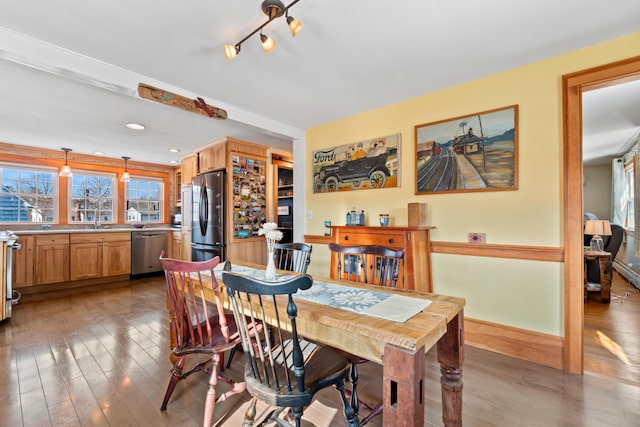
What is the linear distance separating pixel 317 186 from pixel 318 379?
2691 mm

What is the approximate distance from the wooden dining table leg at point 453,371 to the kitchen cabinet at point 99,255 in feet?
18.2

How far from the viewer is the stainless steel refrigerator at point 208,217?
411cm

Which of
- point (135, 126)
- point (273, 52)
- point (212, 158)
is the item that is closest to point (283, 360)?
point (273, 52)

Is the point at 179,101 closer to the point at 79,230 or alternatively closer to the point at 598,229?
the point at 79,230

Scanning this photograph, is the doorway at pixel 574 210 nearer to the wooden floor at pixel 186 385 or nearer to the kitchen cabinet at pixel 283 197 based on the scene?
the wooden floor at pixel 186 385

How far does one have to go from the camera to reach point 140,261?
17.0ft

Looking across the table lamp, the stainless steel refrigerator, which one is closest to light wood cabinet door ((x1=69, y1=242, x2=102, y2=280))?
the stainless steel refrigerator

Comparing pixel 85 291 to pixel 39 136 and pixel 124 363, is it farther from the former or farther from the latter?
pixel 124 363

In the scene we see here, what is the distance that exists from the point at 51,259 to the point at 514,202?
6198 mm

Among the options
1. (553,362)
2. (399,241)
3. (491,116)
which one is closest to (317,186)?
(399,241)

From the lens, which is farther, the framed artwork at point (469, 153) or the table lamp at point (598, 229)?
the table lamp at point (598, 229)

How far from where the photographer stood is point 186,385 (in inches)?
74.9

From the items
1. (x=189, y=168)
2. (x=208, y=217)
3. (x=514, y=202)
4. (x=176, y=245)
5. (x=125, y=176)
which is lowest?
(x=176, y=245)

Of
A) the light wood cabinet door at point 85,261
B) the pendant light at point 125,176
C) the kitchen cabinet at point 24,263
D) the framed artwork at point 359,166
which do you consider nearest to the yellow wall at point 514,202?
the framed artwork at point 359,166
